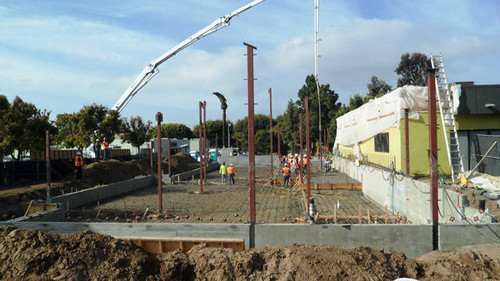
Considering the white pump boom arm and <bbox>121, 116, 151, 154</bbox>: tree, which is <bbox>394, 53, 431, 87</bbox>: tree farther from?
<bbox>121, 116, 151, 154</bbox>: tree

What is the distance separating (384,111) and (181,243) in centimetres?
1607

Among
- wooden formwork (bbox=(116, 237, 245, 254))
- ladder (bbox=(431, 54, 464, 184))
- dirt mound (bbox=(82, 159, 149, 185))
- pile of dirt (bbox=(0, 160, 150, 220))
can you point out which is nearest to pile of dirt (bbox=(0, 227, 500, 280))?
wooden formwork (bbox=(116, 237, 245, 254))

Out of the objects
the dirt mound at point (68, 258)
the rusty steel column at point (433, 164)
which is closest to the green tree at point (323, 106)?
the rusty steel column at point (433, 164)

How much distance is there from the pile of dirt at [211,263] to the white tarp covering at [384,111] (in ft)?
39.1

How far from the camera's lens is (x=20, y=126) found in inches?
822

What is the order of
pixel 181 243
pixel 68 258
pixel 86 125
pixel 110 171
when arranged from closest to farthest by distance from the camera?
pixel 68 258 → pixel 181 243 → pixel 110 171 → pixel 86 125

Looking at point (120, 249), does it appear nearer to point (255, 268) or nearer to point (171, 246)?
point (171, 246)

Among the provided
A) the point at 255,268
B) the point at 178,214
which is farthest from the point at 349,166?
the point at 255,268

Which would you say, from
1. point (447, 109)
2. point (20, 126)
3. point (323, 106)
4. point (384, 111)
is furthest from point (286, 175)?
point (323, 106)

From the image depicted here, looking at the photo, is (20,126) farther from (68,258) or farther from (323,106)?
(323,106)

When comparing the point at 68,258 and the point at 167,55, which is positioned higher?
the point at 167,55

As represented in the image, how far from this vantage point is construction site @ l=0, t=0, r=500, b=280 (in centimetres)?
795

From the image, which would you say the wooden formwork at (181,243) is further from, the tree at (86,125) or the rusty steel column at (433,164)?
the tree at (86,125)

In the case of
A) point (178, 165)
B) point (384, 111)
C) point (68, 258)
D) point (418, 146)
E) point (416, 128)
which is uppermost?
point (384, 111)
